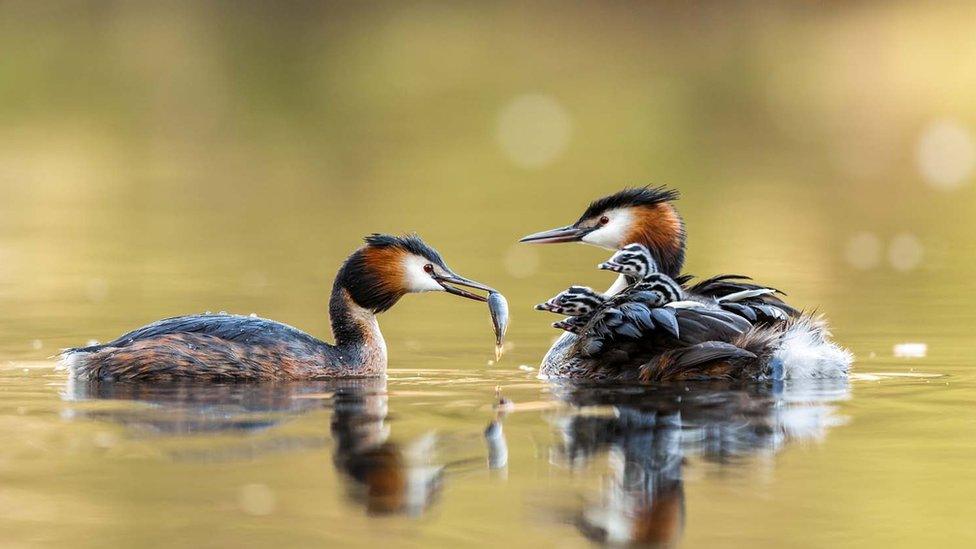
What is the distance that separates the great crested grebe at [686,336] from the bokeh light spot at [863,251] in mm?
5371

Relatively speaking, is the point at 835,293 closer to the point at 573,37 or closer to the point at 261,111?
the point at 261,111

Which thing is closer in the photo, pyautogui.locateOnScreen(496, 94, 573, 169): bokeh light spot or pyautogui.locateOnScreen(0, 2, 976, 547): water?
pyautogui.locateOnScreen(0, 2, 976, 547): water

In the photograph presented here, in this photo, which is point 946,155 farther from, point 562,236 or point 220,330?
point 220,330

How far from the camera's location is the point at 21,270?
1348 cm

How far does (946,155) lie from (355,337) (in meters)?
17.4

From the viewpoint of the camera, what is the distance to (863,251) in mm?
15094

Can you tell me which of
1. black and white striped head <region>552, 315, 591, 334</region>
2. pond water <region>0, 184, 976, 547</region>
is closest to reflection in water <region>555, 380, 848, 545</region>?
pond water <region>0, 184, 976, 547</region>

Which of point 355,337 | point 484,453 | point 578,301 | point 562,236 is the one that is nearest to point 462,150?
point 562,236

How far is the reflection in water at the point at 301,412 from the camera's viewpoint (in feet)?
19.8

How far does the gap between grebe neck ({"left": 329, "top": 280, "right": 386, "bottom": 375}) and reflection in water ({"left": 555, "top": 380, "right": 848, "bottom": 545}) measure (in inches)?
45.4

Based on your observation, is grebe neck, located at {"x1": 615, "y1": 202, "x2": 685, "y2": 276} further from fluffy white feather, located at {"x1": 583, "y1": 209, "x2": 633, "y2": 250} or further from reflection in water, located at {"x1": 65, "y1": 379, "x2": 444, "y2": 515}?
reflection in water, located at {"x1": 65, "y1": 379, "x2": 444, "y2": 515}

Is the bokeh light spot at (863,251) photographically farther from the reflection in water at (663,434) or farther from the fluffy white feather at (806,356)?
the reflection in water at (663,434)

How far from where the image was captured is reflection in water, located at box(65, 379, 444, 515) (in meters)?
6.03

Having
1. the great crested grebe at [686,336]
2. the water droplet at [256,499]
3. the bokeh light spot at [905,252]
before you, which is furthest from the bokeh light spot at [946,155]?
the water droplet at [256,499]
